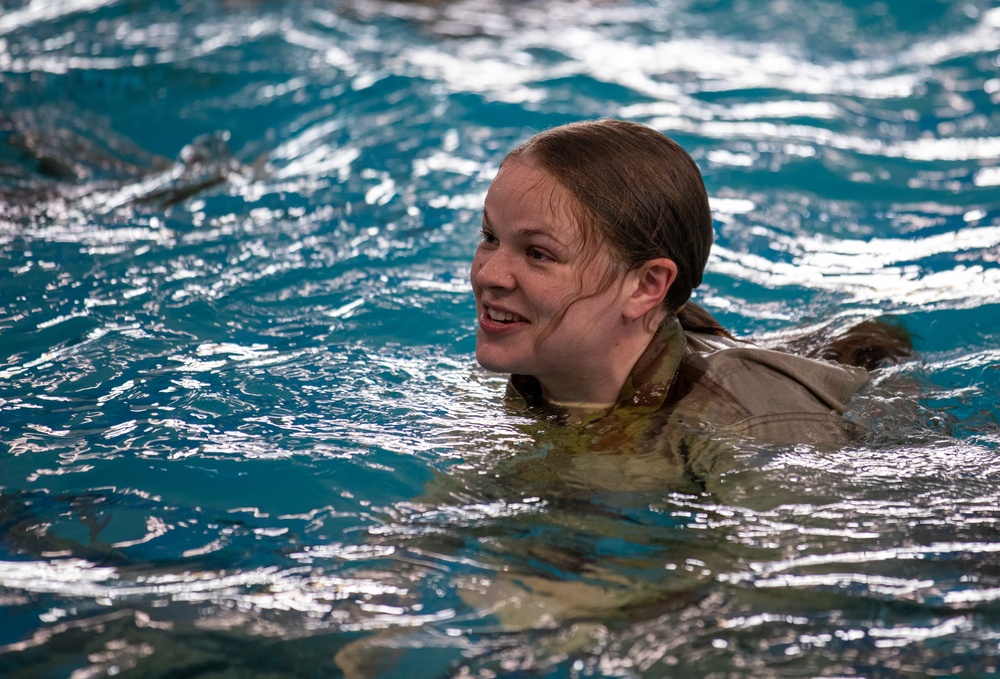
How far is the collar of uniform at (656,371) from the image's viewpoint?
347cm

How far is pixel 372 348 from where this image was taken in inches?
187

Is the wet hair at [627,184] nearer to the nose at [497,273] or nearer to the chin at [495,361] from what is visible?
the nose at [497,273]

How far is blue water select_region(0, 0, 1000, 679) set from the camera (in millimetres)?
2715

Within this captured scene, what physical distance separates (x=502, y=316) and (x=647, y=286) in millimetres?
494

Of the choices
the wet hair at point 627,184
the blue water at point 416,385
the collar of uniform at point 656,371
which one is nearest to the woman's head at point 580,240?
the wet hair at point 627,184

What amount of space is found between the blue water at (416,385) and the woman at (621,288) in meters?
0.19

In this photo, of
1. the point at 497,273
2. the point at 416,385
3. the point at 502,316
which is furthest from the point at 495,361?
the point at 416,385

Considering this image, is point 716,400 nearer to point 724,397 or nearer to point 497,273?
point 724,397

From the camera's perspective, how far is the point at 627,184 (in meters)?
3.33

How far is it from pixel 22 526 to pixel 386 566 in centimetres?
117

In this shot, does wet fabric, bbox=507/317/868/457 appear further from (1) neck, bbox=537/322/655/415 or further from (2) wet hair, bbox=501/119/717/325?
(2) wet hair, bbox=501/119/717/325

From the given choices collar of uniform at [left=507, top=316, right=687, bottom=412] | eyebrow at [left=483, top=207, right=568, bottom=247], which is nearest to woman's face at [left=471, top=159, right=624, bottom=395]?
eyebrow at [left=483, top=207, right=568, bottom=247]

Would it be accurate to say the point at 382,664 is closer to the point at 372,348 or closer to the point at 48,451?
the point at 48,451

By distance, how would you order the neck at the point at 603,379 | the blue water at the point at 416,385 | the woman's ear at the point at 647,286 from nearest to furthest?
the blue water at the point at 416,385, the woman's ear at the point at 647,286, the neck at the point at 603,379
